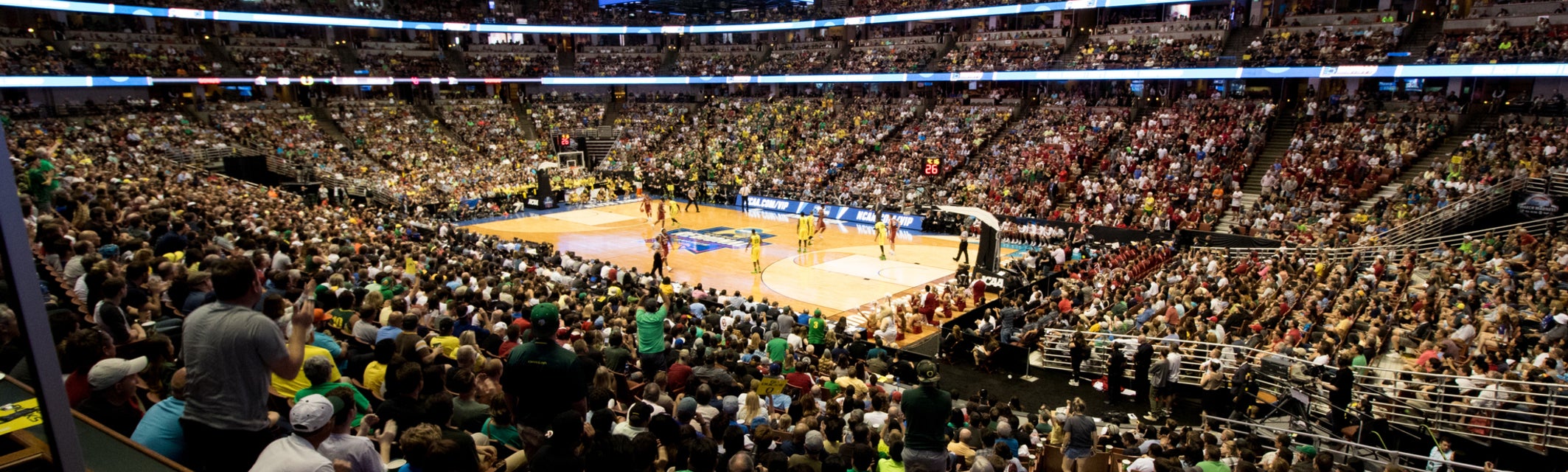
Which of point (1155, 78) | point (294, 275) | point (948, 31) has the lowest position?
point (294, 275)

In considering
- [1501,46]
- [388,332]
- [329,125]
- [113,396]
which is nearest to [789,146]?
[329,125]

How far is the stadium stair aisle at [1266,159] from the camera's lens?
83.3 feet

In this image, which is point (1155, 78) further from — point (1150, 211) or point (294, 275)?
point (294, 275)

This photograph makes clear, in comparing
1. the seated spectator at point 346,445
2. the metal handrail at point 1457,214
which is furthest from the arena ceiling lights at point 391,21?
the seated spectator at point 346,445

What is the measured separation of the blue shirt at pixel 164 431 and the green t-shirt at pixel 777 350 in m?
7.59

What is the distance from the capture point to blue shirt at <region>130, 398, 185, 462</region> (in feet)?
13.5

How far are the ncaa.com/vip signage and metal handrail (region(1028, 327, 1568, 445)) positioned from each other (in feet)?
52.5

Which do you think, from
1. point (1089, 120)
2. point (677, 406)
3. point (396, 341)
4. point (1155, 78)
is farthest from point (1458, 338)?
point (1155, 78)

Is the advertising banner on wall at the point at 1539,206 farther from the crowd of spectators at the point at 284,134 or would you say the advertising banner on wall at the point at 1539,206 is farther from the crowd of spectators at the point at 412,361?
the crowd of spectators at the point at 284,134

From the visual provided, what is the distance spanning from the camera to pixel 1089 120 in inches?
1359

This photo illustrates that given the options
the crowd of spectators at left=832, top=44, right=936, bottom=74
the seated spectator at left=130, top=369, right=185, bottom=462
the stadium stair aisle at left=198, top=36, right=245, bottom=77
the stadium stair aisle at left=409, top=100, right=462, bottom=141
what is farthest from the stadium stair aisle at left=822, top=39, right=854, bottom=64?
the seated spectator at left=130, top=369, right=185, bottom=462

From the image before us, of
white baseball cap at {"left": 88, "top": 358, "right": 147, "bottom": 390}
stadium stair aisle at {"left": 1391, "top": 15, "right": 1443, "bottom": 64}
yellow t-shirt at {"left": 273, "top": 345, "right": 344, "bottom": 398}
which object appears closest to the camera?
white baseball cap at {"left": 88, "top": 358, "right": 147, "bottom": 390}

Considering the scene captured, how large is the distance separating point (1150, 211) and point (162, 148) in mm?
36077

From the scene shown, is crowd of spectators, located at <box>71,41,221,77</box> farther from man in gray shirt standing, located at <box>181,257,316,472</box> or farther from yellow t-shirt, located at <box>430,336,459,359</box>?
man in gray shirt standing, located at <box>181,257,316,472</box>
